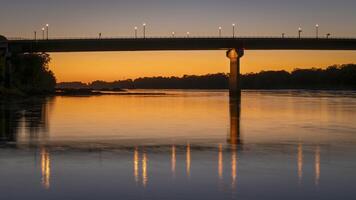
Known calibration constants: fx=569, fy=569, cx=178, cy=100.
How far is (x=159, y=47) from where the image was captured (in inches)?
6417

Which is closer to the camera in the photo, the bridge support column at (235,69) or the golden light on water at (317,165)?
the golden light on water at (317,165)

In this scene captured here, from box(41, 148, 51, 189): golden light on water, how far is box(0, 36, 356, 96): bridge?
136 meters

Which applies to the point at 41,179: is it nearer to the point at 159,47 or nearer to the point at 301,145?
the point at 301,145

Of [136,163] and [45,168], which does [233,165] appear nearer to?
[136,163]

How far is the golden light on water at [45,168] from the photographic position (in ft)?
55.5

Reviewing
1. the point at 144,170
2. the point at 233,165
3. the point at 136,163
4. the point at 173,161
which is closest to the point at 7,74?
the point at 173,161

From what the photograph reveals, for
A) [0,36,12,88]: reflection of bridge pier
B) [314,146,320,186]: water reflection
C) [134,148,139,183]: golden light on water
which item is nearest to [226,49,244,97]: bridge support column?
[0,36,12,88]: reflection of bridge pier

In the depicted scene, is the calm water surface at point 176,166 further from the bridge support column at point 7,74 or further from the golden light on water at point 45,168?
the bridge support column at point 7,74

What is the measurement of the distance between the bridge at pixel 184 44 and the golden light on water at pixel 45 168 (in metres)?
136

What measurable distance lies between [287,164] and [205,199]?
6916 mm

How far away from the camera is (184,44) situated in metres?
162

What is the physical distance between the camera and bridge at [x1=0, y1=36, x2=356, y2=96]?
158375 mm

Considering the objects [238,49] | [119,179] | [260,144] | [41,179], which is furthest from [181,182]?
[238,49]

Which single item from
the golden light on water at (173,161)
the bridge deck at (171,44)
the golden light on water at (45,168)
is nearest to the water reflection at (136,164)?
the golden light on water at (173,161)
